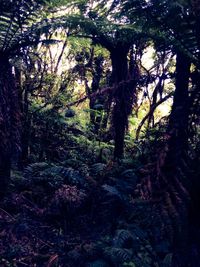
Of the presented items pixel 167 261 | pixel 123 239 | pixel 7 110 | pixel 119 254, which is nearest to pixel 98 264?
pixel 119 254

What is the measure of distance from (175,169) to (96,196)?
2.26 meters

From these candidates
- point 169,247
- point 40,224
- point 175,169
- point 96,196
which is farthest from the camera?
point 96,196

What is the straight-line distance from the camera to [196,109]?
3.27 metres

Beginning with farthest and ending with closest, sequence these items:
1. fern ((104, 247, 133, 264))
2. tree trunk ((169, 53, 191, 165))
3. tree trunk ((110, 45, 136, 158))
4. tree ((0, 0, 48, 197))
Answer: tree trunk ((110, 45, 136, 158)), tree ((0, 0, 48, 197)), fern ((104, 247, 133, 264)), tree trunk ((169, 53, 191, 165))

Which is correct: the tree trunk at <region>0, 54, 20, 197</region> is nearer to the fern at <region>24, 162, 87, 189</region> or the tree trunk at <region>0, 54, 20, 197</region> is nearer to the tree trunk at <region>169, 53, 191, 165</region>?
the fern at <region>24, 162, 87, 189</region>

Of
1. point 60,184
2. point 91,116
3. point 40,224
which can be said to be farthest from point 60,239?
point 91,116

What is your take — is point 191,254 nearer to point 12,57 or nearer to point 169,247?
point 169,247

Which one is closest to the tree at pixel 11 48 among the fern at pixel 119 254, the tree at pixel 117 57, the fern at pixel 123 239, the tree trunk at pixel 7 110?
the tree trunk at pixel 7 110

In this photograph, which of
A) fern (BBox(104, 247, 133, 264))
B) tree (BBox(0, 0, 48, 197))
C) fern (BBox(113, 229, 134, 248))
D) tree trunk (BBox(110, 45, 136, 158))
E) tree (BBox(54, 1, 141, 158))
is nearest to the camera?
fern (BBox(104, 247, 133, 264))

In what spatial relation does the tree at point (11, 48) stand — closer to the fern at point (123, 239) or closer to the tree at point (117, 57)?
the tree at point (117, 57)

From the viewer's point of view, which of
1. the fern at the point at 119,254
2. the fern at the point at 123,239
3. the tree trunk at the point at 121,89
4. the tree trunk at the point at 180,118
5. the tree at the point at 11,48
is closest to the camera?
the tree trunk at the point at 180,118

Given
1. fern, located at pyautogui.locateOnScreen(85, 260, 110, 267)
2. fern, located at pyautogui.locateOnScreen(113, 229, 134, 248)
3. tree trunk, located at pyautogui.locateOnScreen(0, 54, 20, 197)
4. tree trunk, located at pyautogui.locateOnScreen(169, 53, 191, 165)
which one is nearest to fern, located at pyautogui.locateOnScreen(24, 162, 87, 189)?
tree trunk, located at pyautogui.locateOnScreen(0, 54, 20, 197)

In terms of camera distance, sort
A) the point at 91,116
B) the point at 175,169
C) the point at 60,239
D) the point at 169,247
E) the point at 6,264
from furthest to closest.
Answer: the point at 91,116 → the point at 60,239 → the point at 169,247 → the point at 6,264 → the point at 175,169

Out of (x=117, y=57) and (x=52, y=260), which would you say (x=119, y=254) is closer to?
(x=52, y=260)
